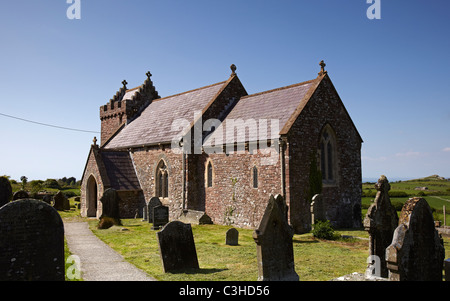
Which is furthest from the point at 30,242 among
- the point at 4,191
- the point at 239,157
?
the point at 239,157

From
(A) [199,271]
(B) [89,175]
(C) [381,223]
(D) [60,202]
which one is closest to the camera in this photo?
(C) [381,223]

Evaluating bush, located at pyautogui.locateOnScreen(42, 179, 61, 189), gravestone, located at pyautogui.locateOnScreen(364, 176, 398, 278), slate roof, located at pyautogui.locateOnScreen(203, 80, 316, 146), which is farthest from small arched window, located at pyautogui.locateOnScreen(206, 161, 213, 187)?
bush, located at pyautogui.locateOnScreen(42, 179, 61, 189)

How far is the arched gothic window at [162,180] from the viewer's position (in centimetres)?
2295

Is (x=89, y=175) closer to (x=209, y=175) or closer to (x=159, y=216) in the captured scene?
(x=159, y=216)

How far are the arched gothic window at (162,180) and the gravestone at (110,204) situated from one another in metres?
4.27

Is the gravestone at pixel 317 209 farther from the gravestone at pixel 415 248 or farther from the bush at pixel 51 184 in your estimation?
the bush at pixel 51 184

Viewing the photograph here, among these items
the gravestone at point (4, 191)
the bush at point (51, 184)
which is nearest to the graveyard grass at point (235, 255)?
the gravestone at point (4, 191)

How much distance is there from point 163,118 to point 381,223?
66.6ft

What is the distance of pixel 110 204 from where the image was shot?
62.8 ft

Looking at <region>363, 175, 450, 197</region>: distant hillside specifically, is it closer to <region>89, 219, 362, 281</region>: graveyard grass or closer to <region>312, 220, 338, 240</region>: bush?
<region>89, 219, 362, 281</region>: graveyard grass

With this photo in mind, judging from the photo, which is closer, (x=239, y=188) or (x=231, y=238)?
(x=231, y=238)
